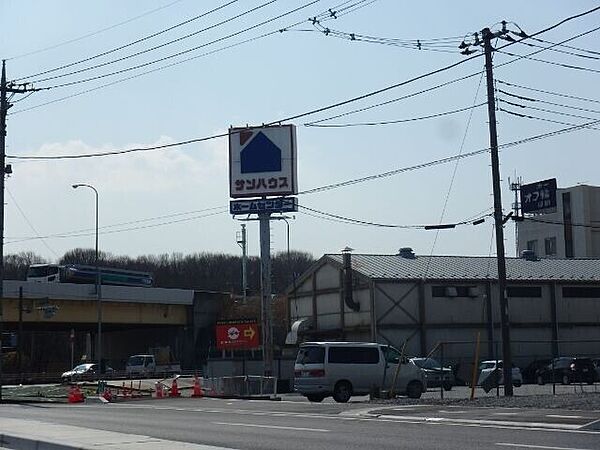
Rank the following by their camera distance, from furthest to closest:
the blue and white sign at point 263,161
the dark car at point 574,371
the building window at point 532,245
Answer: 1. the building window at point 532,245
2. the blue and white sign at point 263,161
3. the dark car at point 574,371

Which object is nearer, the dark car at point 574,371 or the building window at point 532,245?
the dark car at point 574,371

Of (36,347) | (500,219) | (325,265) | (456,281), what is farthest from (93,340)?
(500,219)

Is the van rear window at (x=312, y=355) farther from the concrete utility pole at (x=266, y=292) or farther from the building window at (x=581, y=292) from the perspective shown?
the building window at (x=581, y=292)

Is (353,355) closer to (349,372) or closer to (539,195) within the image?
(349,372)

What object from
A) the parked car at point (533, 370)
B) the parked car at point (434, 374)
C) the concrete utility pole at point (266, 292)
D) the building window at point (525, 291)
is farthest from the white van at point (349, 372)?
the building window at point (525, 291)

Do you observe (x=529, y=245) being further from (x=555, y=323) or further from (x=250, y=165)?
(x=250, y=165)

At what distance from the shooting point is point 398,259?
64750 mm

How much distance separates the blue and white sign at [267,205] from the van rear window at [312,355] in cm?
1544

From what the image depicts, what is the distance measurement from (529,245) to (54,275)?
56.1 metres

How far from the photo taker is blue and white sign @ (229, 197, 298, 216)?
162ft

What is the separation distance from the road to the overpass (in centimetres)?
4288

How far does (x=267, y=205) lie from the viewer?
49.6m

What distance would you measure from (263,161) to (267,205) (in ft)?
7.31

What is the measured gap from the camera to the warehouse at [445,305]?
58906 millimetres
